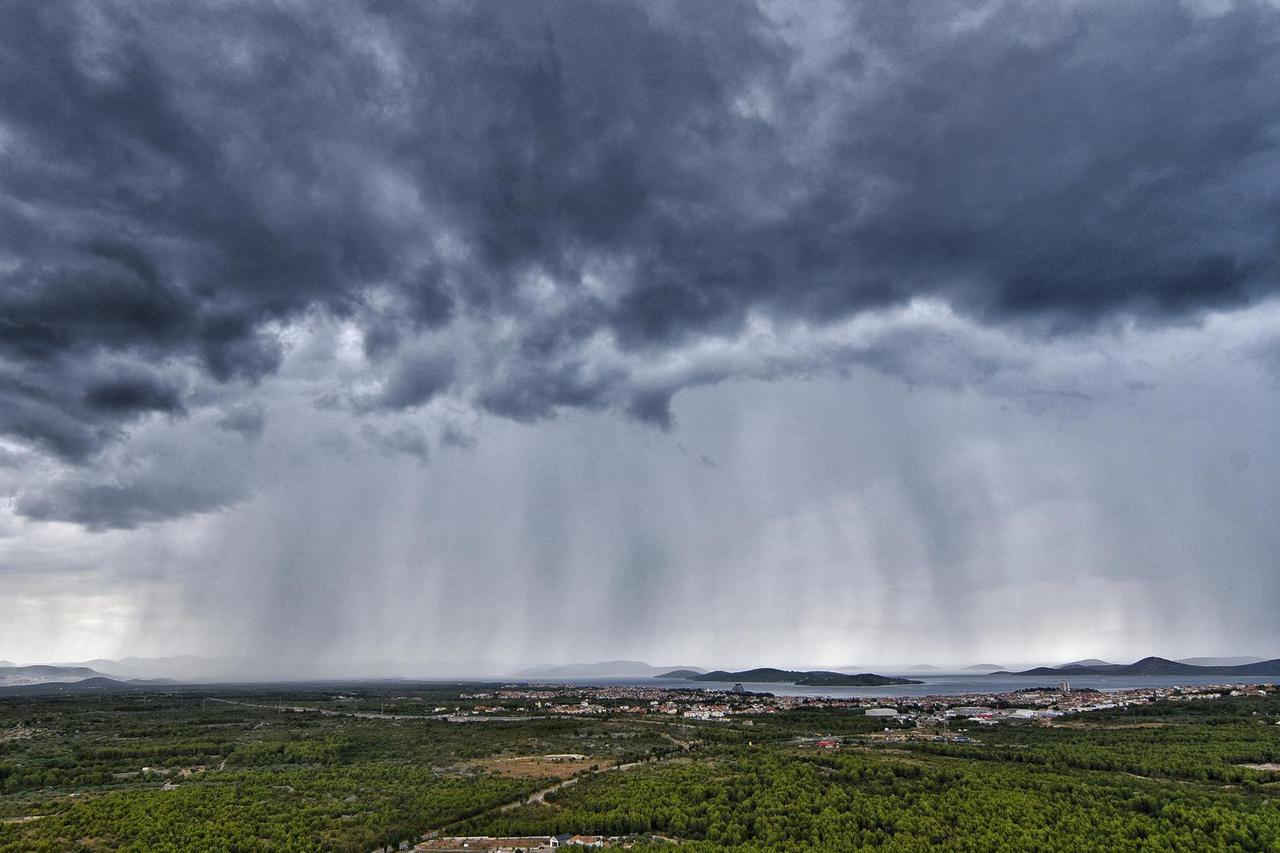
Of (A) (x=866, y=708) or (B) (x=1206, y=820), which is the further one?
(A) (x=866, y=708)

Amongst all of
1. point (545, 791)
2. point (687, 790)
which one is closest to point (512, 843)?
point (545, 791)

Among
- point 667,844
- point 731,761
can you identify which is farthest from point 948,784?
point 667,844

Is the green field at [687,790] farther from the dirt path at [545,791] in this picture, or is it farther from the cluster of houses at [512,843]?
the cluster of houses at [512,843]

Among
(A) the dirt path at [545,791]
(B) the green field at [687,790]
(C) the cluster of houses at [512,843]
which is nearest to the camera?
(C) the cluster of houses at [512,843]

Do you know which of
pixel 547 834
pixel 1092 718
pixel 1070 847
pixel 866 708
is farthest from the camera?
pixel 866 708

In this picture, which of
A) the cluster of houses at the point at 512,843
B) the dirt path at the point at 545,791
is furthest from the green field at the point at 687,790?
the cluster of houses at the point at 512,843

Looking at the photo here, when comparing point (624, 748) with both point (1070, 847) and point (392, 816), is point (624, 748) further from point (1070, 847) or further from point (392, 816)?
point (1070, 847)

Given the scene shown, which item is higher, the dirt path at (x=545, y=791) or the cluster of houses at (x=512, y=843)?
the cluster of houses at (x=512, y=843)

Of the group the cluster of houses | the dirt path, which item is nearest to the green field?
the dirt path

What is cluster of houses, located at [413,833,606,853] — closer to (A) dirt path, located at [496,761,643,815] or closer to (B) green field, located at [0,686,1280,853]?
(B) green field, located at [0,686,1280,853]
